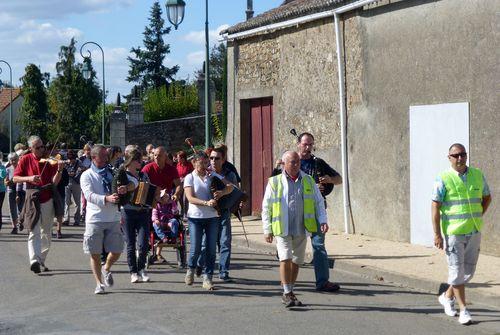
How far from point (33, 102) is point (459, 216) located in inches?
2336

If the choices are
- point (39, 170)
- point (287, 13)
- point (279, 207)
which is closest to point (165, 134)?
point (287, 13)

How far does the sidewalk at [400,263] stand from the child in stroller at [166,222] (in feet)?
7.32

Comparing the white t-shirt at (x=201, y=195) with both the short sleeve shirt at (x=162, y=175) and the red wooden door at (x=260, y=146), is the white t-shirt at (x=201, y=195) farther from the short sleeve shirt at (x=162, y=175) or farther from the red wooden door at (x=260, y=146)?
the red wooden door at (x=260, y=146)

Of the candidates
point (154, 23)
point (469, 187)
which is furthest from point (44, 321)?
point (154, 23)

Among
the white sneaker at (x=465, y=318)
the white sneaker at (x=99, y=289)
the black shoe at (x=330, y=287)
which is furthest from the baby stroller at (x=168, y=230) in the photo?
the white sneaker at (x=465, y=318)

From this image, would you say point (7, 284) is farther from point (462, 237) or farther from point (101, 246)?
point (462, 237)

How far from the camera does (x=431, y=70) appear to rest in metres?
13.9

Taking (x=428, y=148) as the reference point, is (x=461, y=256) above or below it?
below

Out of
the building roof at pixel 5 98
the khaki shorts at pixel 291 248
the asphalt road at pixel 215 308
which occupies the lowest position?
the asphalt road at pixel 215 308

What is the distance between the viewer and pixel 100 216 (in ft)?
34.2

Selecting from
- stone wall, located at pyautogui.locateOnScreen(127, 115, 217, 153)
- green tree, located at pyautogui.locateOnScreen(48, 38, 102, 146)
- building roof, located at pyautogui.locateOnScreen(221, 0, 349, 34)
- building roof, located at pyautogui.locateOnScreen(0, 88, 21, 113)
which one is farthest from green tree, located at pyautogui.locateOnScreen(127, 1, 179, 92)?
building roof, located at pyautogui.locateOnScreen(221, 0, 349, 34)

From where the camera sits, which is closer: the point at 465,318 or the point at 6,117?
the point at 465,318

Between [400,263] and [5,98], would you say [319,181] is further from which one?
[5,98]

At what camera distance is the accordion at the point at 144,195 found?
11.0 meters
